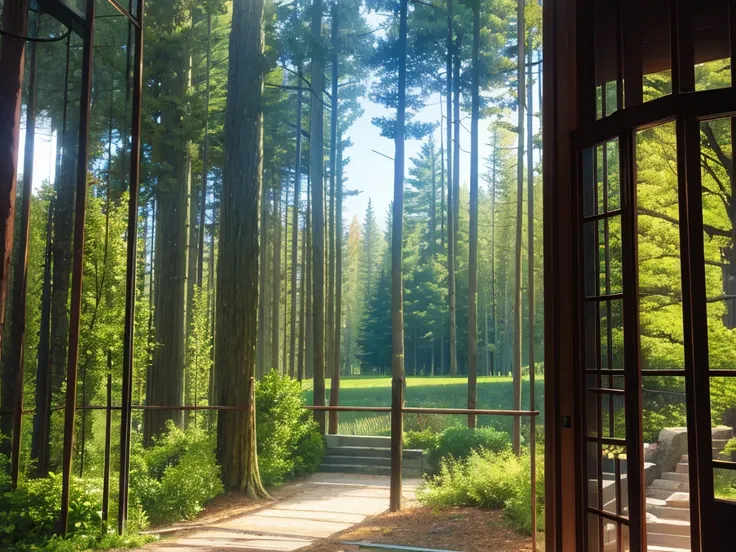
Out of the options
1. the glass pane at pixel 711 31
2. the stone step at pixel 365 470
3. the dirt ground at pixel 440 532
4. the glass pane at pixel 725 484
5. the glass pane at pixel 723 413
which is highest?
the glass pane at pixel 711 31

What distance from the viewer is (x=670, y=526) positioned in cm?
559

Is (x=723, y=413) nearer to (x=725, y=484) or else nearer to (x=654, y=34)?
(x=725, y=484)

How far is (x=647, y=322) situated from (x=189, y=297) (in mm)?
12429

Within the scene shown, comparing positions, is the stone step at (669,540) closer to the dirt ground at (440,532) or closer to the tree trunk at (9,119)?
the dirt ground at (440,532)

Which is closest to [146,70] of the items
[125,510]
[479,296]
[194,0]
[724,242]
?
[194,0]

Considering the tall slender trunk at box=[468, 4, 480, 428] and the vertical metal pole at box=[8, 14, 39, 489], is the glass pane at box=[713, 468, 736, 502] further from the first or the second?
the tall slender trunk at box=[468, 4, 480, 428]

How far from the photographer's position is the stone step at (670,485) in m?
6.17

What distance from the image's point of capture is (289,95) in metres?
20.3

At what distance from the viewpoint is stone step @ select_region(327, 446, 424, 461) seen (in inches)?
457

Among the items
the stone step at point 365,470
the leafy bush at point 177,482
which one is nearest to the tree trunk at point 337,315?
the stone step at point 365,470

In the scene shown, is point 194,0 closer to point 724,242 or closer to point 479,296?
point 724,242

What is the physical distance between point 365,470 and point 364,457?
353 millimetres

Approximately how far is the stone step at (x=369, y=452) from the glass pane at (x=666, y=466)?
14.8 feet

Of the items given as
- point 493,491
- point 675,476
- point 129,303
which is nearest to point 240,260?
point 129,303
